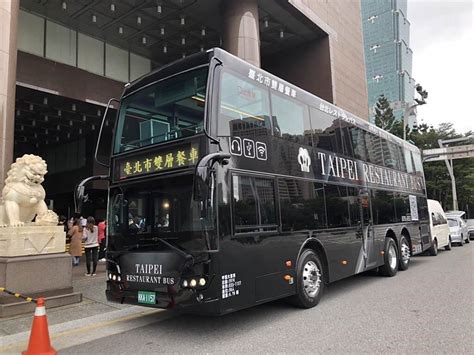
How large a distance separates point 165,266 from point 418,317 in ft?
13.2

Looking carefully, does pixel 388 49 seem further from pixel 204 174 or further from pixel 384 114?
pixel 204 174

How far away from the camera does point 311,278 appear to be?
699cm

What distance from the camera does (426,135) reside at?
3606cm

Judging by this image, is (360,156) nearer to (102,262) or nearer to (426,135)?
(102,262)

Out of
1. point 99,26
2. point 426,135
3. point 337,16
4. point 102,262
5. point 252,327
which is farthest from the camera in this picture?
point 426,135

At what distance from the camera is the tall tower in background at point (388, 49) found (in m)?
40.5

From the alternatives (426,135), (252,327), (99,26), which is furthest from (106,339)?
(426,135)

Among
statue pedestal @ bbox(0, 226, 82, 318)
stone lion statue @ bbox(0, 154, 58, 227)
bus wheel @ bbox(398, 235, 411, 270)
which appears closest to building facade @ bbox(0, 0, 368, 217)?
stone lion statue @ bbox(0, 154, 58, 227)

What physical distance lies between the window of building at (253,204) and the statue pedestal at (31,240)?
183 inches

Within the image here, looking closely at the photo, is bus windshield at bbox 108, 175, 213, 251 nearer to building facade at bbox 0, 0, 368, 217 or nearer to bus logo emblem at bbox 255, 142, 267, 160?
bus logo emblem at bbox 255, 142, 267, 160

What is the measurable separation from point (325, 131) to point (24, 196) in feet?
A: 20.6

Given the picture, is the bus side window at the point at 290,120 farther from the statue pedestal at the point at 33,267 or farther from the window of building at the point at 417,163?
the window of building at the point at 417,163

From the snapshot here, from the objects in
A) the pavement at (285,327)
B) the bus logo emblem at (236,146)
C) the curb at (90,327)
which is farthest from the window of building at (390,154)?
the curb at (90,327)

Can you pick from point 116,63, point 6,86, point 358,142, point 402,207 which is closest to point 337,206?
point 358,142
